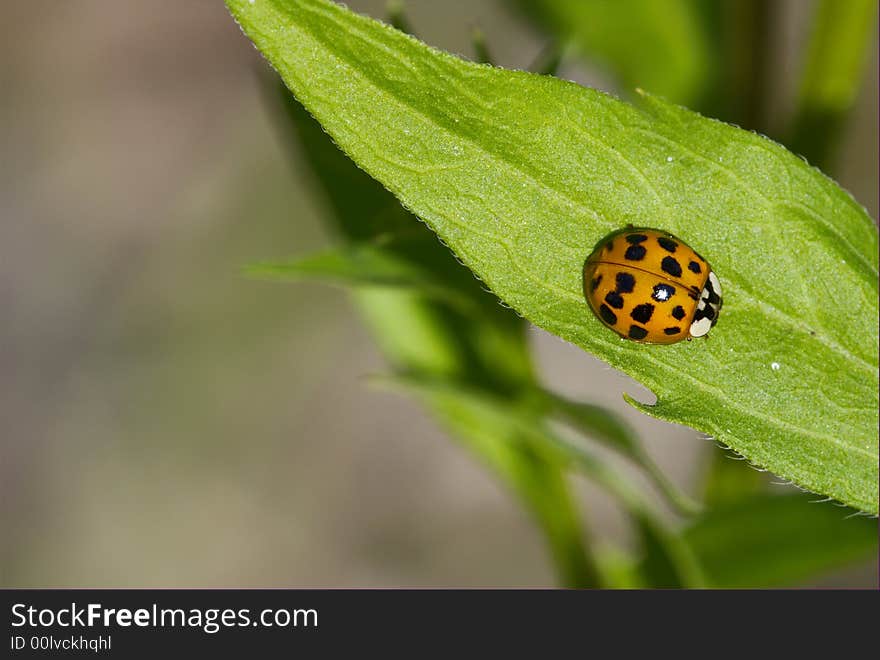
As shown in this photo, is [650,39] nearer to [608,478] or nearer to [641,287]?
[641,287]

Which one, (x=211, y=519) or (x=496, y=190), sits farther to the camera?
(x=211, y=519)

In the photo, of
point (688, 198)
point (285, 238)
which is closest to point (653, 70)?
point (688, 198)

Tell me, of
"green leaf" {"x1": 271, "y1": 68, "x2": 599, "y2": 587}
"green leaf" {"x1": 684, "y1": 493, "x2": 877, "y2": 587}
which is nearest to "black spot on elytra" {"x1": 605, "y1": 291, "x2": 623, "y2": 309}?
"green leaf" {"x1": 271, "y1": 68, "x2": 599, "y2": 587}

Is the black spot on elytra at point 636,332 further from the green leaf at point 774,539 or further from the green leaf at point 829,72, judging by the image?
the green leaf at point 829,72

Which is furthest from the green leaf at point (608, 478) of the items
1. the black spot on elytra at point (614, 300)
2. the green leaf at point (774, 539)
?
the black spot on elytra at point (614, 300)

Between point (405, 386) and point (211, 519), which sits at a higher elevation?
point (211, 519)

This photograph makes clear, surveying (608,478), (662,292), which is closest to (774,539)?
(608,478)

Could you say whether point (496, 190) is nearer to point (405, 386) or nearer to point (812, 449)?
point (812, 449)

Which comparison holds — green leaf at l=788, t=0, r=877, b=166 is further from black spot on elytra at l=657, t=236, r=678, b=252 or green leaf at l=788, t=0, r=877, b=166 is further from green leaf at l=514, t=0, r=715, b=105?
black spot on elytra at l=657, t=236, r=678, b=252
